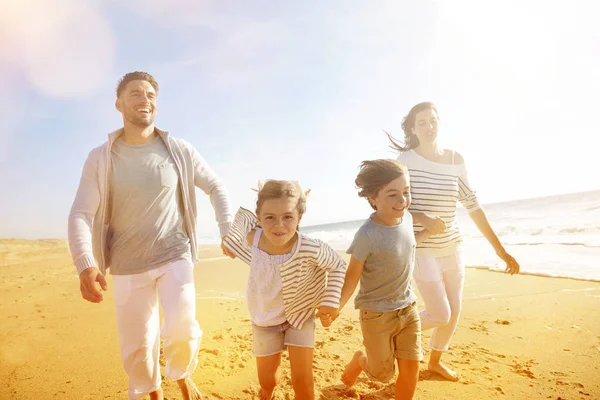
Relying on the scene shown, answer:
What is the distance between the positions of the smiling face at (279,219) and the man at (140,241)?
0.55m

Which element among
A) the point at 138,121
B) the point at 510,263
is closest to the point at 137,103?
the point at 138,121

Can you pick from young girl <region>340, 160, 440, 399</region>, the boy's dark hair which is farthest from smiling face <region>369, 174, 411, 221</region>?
the boy's dark hair

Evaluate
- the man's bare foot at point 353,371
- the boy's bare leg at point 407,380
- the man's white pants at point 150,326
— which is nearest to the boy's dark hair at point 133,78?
the man's white pants at point 150,326

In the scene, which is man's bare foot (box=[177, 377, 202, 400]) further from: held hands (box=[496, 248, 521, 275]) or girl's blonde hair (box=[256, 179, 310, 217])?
held hands (box=[496, 248, 521, 275])

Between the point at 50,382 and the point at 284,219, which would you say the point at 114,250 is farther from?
the point at 50,382

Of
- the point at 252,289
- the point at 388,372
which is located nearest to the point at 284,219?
the point at 252,289

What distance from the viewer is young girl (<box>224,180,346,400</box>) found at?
2439mm

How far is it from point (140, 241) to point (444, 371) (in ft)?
9.18

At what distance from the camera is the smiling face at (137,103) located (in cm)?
294

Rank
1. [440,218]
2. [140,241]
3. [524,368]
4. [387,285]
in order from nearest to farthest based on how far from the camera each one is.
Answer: [387,285] < [140,241] < [440,218] < [524,368]

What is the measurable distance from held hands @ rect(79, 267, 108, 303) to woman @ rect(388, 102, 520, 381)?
2406mm

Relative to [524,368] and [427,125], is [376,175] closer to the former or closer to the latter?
[427,125]

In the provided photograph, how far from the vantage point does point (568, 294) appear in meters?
5.68

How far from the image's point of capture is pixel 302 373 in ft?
8.05
